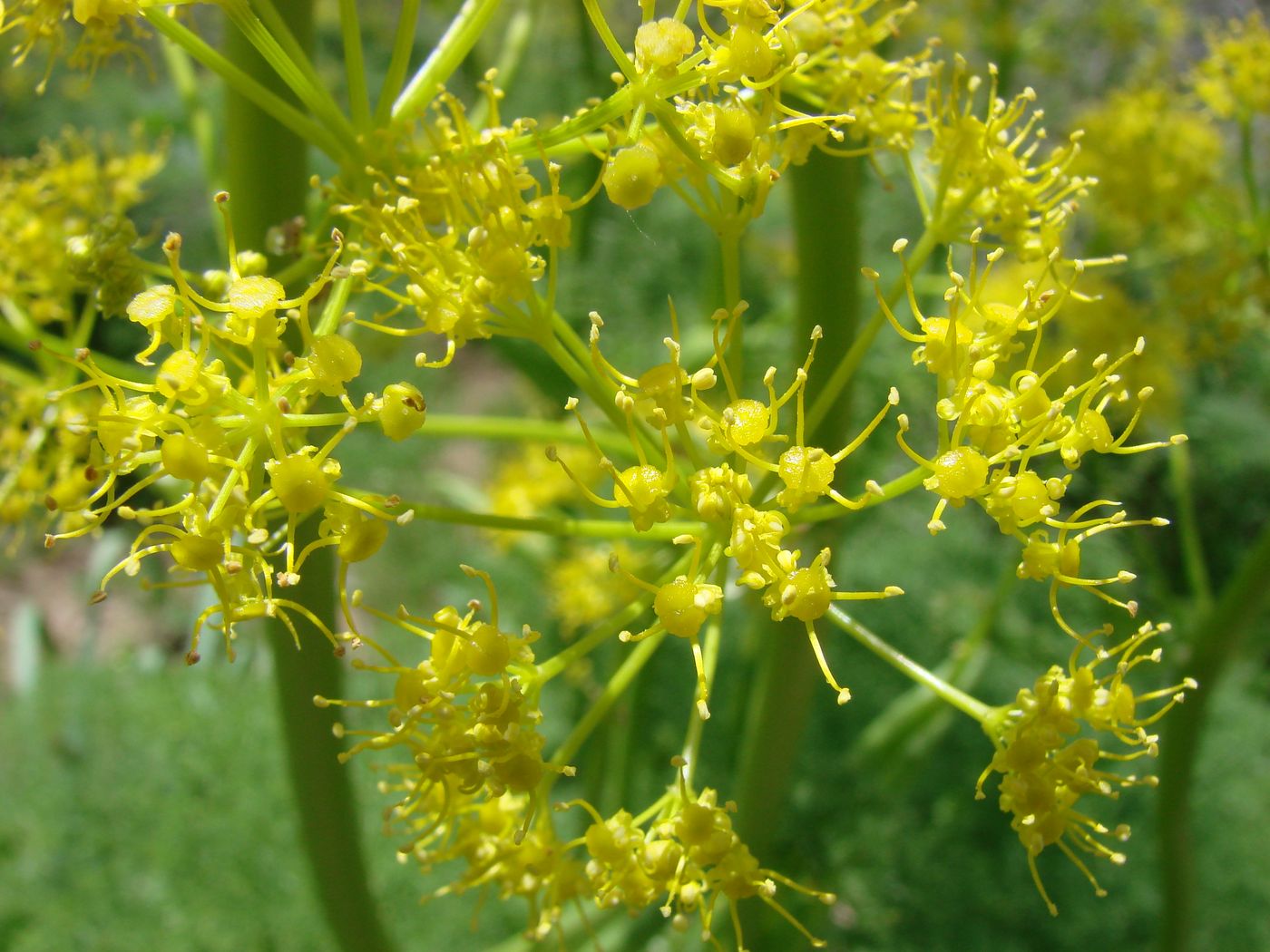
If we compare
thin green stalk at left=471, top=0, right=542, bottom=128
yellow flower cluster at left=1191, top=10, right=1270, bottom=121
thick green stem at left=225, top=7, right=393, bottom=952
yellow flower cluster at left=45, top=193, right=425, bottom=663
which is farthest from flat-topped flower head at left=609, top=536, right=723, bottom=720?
yellow flower cluster at left=1191, top=10, right=1270, bottom=121

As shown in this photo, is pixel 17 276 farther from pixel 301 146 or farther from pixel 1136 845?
pixel 1136 845

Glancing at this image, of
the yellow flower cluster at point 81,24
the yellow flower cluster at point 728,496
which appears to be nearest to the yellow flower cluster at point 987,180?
the yellow flower cluster at point 728,496

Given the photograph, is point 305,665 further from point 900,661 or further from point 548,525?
point 900,661

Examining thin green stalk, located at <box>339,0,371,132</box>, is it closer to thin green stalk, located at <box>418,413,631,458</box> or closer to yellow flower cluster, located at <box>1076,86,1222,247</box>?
thin green stalk, located at <box>418,413,631,458</box>

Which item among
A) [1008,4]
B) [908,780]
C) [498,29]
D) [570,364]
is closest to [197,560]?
[570,364]

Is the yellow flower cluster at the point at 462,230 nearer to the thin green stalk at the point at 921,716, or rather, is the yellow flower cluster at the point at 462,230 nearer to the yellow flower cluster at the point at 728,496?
the yellow flower cluster at the point at 728,496

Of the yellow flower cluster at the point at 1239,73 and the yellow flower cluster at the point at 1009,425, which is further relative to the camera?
the yellow flower cluster at the point at 1239,73
